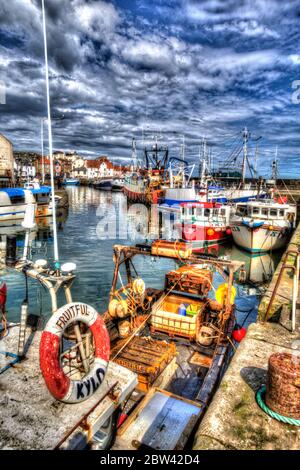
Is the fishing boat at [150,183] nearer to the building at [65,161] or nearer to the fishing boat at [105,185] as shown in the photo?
the fishing boat at [105,185]

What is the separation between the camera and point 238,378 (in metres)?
4.75

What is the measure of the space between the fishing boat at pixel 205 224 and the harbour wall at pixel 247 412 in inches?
937

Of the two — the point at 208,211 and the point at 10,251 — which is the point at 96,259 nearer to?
the point at 208,211

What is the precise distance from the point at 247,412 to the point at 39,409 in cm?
333

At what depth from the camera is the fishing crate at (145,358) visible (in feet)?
25.0

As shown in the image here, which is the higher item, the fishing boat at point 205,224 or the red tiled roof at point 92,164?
the red tiled roof at point 92,164

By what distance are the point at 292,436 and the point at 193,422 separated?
3121mm

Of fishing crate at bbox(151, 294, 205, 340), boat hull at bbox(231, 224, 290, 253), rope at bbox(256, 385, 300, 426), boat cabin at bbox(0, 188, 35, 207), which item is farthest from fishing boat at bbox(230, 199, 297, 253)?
boat cabin at bbox(0, 188, 35, 207)

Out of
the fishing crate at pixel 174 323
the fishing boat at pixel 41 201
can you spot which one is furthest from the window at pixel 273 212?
the fishing boat at pixel 41 201

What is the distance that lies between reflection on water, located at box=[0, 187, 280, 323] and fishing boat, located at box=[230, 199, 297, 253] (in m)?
1.16

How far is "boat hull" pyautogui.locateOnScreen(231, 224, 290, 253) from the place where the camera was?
87.8ft

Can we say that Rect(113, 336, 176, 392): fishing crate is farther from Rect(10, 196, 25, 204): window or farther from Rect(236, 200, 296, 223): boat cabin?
Rect(10, 196, 25, 204): window

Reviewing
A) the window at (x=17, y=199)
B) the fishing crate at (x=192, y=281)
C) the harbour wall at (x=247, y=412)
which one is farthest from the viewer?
the window at (x=17, y=199)
